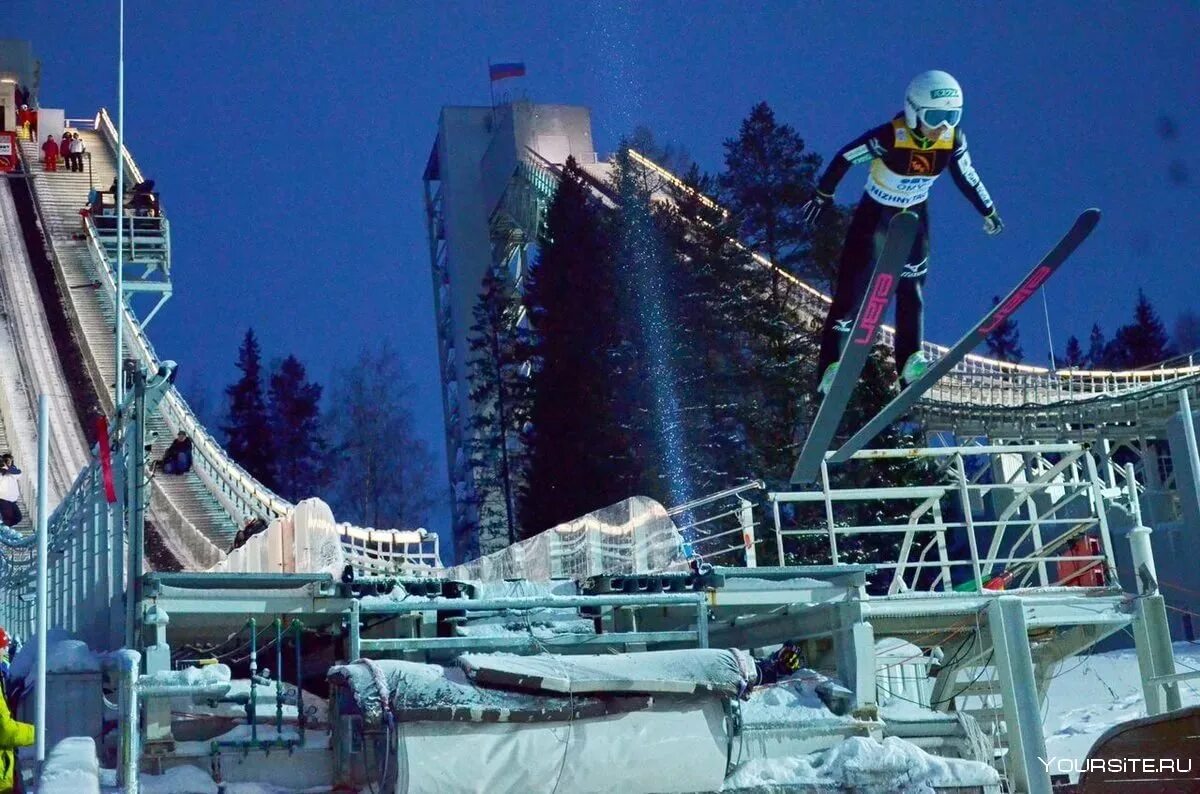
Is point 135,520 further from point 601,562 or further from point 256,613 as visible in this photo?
point 601,562

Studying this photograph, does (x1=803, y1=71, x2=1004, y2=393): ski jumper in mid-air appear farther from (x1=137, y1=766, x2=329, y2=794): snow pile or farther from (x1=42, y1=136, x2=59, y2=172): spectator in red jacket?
(x1=42, y1=136, x2=59, y2=172): spectator in red jacket

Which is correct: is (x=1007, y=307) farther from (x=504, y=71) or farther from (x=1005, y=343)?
(x=1005, y=343)

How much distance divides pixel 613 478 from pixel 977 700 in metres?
13.9

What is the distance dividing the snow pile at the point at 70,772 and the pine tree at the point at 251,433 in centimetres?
4169

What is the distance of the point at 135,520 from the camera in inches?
427

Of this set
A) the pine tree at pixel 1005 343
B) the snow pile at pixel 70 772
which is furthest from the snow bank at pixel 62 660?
the pine tree at pixel 1005 343

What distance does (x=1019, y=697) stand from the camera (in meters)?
11.4

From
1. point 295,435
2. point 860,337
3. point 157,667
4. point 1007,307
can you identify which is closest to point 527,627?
point 157,667

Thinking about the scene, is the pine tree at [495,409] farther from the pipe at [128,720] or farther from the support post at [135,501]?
the pipe at [128,720]

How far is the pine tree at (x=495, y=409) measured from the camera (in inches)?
1489

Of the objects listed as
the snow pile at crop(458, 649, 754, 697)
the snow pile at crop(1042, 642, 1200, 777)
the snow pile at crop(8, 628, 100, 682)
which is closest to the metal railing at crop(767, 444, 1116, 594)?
the snow pile at crop(1042, 642, 1200, 777)

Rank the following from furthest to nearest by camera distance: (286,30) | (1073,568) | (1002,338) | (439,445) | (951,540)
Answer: (286,30)
(439,445)
(1002,338)
(951,540)
(1073,568)

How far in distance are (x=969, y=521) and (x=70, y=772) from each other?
8.37 m

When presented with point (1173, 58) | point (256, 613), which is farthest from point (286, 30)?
point (256, 613)
